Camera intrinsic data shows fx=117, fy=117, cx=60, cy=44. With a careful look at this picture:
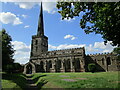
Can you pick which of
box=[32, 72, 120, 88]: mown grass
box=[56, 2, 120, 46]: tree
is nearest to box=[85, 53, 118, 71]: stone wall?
box=[32, 72, 120, 88]: mown grass

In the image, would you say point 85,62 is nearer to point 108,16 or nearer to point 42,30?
point 42,30

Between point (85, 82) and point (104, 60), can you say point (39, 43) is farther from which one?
point (85, 82)

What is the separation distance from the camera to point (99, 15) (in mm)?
9461

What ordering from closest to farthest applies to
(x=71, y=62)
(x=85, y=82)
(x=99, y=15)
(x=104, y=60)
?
(x=99, y=15), (x=85, y=82), (x=104, y=60), (x=71, y=62)

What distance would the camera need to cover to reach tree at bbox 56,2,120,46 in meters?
8.70

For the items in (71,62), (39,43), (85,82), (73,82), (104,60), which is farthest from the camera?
(39,43)

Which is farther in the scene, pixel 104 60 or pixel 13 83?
pixel 104 60

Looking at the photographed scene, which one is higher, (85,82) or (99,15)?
(99,15)

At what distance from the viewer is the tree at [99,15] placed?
8695mm

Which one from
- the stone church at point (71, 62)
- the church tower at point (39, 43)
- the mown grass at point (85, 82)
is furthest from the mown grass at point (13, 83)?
the church tower at point (39, 43)

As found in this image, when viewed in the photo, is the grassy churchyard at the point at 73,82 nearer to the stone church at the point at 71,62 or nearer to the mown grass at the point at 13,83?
the mown grass at the point at 13,83

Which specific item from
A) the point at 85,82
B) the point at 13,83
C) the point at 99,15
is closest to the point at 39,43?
the point at 13,83

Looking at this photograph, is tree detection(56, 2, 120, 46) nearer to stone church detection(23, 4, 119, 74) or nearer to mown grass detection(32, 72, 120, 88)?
mown grass detection(32, 72, 120, 88)

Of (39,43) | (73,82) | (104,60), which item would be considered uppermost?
(39,43)
